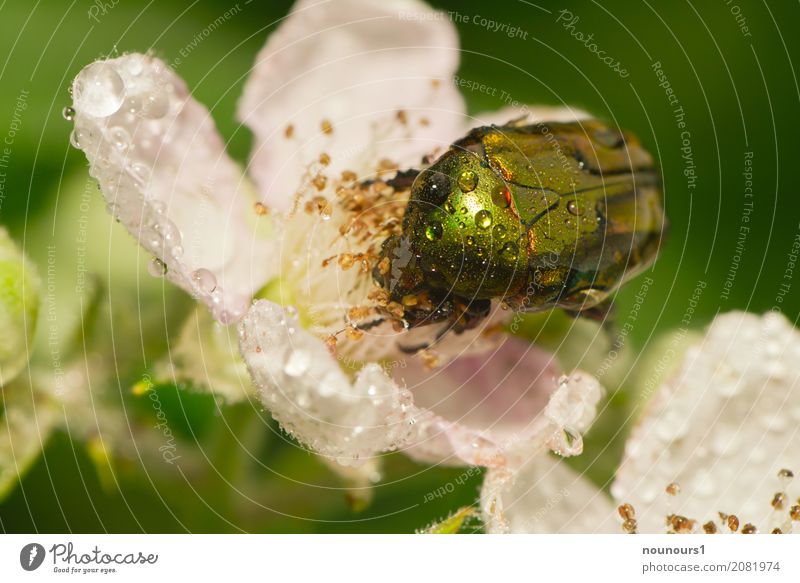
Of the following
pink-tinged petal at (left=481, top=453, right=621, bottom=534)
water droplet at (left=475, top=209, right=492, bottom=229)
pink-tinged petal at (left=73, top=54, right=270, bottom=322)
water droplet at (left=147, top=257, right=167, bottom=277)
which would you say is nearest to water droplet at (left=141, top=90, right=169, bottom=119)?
pink-tinged petal at (left=73, top=54, right=270, bottom=322)

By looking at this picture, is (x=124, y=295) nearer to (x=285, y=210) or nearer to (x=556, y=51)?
(x=285, y=210)

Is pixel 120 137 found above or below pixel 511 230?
above

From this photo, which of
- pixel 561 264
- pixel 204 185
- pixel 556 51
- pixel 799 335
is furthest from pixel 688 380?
pixel 204 185

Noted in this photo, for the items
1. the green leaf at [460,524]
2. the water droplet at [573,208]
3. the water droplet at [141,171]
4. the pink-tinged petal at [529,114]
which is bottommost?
the green leaf at [460,524]

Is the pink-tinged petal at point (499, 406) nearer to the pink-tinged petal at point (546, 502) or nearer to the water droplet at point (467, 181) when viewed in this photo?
the pink-tinged petal at point (546, 502)

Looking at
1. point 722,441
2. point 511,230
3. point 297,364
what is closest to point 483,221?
point 511,230

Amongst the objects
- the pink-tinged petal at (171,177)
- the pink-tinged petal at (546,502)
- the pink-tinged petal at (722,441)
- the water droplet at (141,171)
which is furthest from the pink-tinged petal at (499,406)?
the water droplet at (141,171)

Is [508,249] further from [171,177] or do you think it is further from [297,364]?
[171,177]
